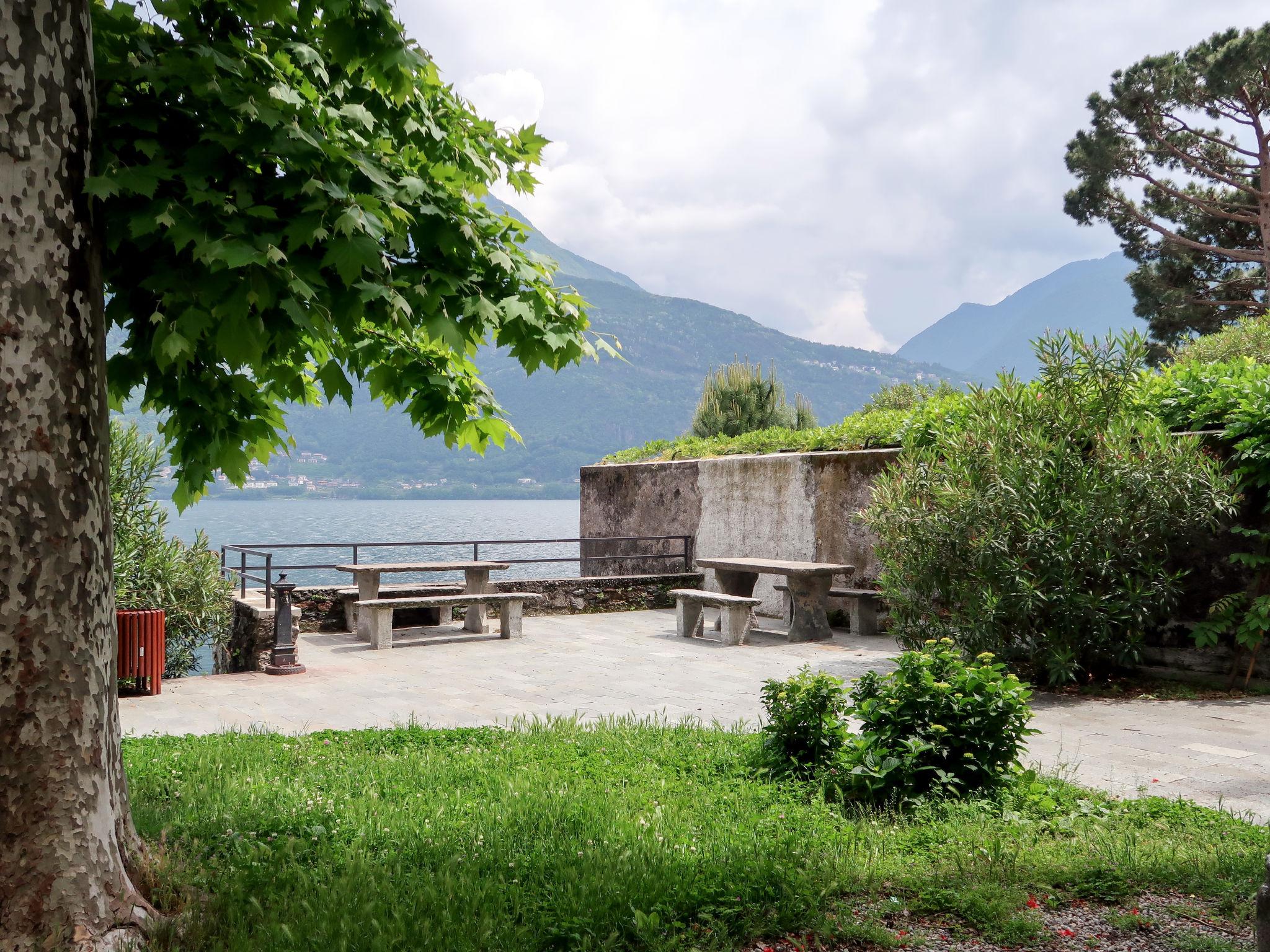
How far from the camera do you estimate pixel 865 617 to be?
11875mm

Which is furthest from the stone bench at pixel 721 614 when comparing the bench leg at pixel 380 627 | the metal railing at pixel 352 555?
the bench leg at pixel 380 627

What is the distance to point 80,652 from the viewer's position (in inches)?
127

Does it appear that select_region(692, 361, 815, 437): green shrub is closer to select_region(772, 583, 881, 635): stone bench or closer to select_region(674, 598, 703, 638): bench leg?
select_region(772, 583, 881, 635): stone bench

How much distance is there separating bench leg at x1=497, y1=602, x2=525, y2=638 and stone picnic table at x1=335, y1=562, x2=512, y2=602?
1.54ft

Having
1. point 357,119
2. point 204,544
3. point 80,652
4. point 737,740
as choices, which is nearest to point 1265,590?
point 737,740

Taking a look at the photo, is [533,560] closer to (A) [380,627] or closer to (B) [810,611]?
(A) [380,627]

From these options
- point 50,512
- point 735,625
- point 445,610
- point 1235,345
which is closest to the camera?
point 50,512

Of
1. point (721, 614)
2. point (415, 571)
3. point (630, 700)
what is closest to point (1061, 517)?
point (630, 700)

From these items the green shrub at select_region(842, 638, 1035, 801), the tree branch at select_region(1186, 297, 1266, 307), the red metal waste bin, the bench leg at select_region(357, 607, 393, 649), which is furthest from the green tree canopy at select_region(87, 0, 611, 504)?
the tree branch at select_region(1186, 297, 1266, 307)

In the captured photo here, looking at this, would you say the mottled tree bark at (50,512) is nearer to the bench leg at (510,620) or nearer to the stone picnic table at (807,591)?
the bench leg at (510,620)

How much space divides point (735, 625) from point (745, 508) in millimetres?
3198

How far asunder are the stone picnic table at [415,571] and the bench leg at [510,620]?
1.54 ft

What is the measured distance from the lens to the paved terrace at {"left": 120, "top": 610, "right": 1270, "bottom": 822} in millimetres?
5809

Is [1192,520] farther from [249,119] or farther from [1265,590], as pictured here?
[249,119]
